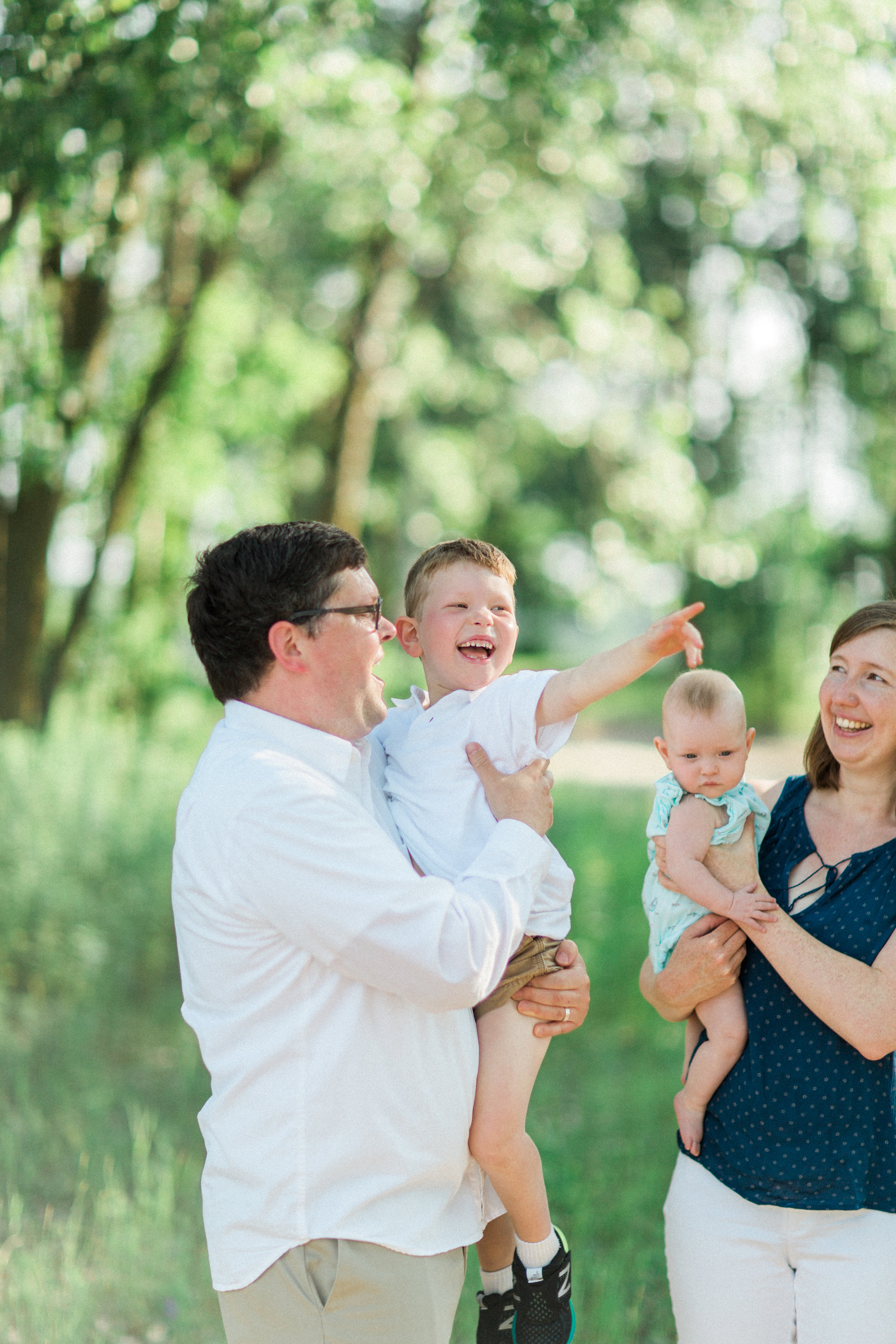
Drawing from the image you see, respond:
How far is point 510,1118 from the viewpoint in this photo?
2.23 metres

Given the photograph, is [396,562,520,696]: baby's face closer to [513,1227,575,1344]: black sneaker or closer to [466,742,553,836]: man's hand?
[466,742,553,836]: man's hand

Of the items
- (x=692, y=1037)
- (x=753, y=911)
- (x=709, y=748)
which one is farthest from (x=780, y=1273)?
(x=709, y=748)

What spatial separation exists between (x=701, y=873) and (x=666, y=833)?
0.54ft

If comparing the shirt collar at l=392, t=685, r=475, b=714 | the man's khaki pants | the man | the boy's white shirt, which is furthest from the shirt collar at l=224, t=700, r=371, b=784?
the man's khaki pants

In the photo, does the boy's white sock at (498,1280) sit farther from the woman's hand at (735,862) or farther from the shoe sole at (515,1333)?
the woman's hand at (735,862)

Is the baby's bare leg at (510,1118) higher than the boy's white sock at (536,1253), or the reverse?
the baby's bare leg at (510,1118)

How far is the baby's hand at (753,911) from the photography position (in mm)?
2291

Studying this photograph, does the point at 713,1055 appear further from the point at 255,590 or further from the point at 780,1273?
the point at 255,590

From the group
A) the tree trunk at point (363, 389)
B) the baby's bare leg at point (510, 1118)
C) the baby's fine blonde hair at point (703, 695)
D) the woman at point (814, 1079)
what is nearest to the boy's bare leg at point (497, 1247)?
the baby's bare leg at point (510, 1118)

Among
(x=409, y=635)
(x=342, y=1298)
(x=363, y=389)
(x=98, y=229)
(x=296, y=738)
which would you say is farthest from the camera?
(x=363, y=389)

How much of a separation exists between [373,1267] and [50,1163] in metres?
3.19

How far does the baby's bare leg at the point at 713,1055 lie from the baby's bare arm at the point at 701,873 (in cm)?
19

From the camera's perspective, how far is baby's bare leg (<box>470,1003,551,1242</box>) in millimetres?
2234

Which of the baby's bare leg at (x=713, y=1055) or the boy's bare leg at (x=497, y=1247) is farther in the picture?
A: the boy's bare leg at (x=497, y=1247)
